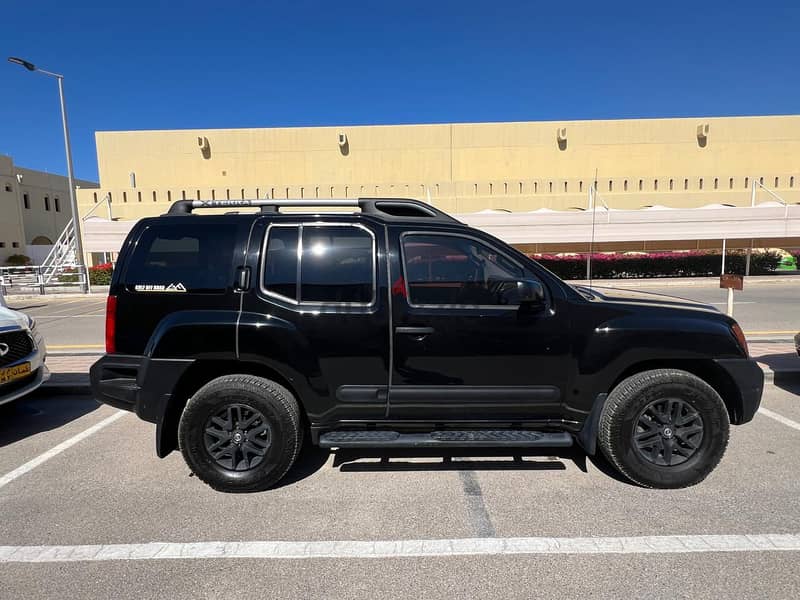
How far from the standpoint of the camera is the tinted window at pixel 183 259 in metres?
3.14

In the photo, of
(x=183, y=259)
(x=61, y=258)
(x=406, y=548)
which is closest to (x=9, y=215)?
(x=61, y=258)

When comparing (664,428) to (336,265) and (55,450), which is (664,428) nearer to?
(336,265)

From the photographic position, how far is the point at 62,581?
2293 mm

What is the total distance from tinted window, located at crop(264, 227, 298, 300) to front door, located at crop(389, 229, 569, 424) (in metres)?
0.74

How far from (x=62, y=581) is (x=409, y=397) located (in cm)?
217

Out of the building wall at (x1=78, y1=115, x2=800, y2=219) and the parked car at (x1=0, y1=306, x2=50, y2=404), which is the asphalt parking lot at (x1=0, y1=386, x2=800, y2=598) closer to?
the parked car at (x1=0, y1=306, x2=50, y2=404)

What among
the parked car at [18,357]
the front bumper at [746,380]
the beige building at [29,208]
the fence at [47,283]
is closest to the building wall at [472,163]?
the fence at [47,283]

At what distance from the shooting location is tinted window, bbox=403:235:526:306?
3.12 m

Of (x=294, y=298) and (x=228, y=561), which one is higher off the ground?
(x=294, y=298)

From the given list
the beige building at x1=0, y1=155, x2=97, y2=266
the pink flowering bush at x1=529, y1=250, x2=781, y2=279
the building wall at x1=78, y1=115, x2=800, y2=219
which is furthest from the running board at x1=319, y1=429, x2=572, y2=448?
the beige building at x1=0, y1=155, x2=97, y2=266

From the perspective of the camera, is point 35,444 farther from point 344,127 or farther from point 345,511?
point 344,127

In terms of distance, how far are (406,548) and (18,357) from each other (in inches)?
165

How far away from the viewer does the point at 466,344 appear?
10.0 ft

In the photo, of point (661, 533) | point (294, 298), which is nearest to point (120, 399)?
point (294, 298)
